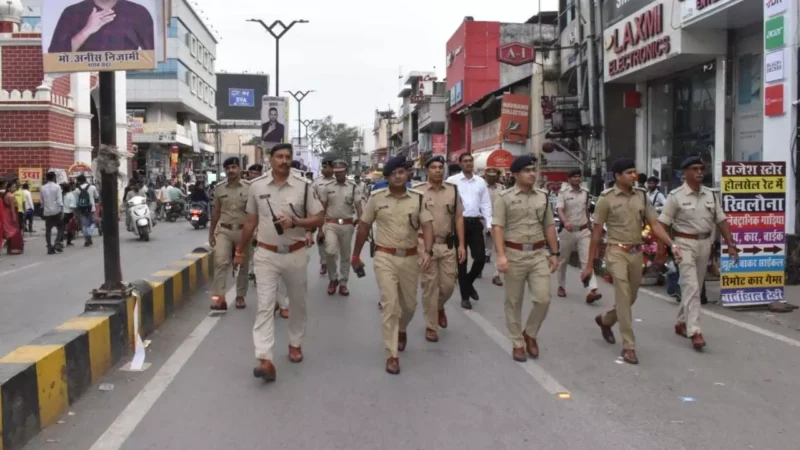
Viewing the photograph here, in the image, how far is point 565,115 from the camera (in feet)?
70.0

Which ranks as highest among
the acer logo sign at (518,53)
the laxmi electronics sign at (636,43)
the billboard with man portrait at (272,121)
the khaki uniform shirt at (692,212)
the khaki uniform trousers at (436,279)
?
the acer logo sign at (518,53)

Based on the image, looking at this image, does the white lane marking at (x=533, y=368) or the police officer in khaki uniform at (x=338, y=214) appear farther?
the police officer in khaki uniform at (x=338, y=214)

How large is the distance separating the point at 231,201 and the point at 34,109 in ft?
83.4

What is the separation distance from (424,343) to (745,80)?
1110 cm

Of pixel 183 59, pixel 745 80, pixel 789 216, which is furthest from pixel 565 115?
pixel 183 59

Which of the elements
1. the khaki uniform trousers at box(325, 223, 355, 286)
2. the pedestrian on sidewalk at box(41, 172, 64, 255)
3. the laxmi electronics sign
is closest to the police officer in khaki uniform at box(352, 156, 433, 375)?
the khaki uniform trousers at box(325, 223, 355, 286)

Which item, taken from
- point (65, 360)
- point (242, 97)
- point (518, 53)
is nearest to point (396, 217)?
point (65, 360)

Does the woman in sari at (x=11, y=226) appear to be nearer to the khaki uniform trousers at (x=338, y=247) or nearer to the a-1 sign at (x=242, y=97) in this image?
the khaki uniform trousers at (x=338, y=247)

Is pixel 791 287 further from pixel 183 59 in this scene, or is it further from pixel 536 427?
pixel 183 59

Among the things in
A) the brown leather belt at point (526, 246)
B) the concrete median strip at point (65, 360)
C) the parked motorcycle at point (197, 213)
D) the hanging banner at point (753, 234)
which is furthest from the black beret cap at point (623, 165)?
the parked motorcycle at point (197, 213)

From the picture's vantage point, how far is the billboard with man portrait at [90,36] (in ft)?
21.7

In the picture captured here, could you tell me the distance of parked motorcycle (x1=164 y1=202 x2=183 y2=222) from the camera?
27.3 m

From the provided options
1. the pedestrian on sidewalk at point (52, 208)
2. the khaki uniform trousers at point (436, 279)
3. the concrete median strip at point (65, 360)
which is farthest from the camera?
the pedestrian on sidewalk at point (52, 208)

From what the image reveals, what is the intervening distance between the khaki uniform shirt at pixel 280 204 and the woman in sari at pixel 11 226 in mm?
11348
